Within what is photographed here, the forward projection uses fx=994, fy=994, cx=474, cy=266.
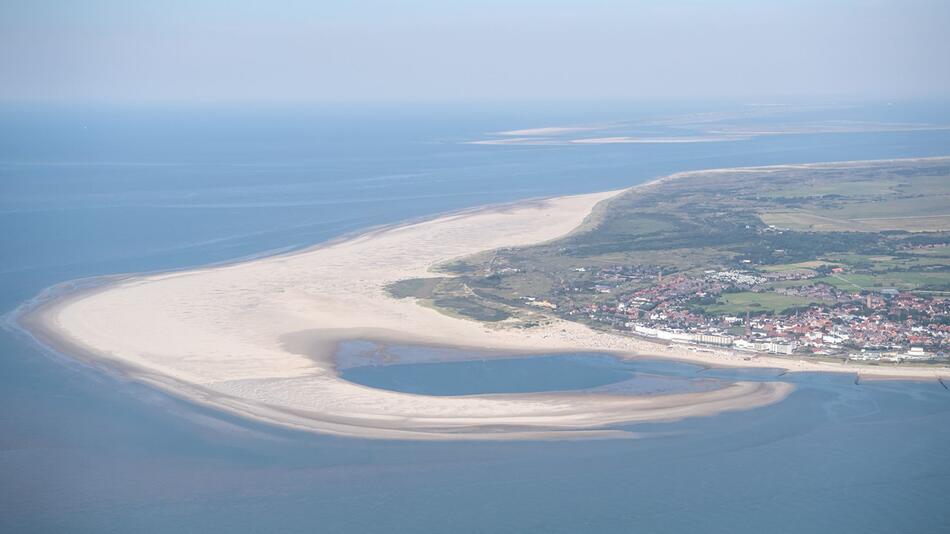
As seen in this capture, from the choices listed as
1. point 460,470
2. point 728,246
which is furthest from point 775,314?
point 460,470

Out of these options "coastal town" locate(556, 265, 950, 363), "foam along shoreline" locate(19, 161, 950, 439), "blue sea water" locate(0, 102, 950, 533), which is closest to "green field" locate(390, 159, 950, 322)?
"coastal town" locate(556, 265, 950, 363)

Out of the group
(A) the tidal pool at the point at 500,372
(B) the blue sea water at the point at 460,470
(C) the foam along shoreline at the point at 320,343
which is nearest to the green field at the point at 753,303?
(C) the foam along shoreline at the point at 320,343

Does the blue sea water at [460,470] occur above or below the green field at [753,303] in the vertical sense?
below

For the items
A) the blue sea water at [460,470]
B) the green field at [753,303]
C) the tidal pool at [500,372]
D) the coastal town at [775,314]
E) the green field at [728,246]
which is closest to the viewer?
the blue sea water at [460,470]

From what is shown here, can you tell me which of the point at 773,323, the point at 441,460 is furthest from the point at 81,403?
the point at 773,323

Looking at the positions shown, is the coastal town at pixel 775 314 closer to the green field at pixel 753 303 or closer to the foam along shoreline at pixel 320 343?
the green field at pixel 753 303

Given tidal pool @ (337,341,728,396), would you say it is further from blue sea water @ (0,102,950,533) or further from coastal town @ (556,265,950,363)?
coastal town @ (556,265,950,363)

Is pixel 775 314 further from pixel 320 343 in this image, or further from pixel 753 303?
pixel 320 343
